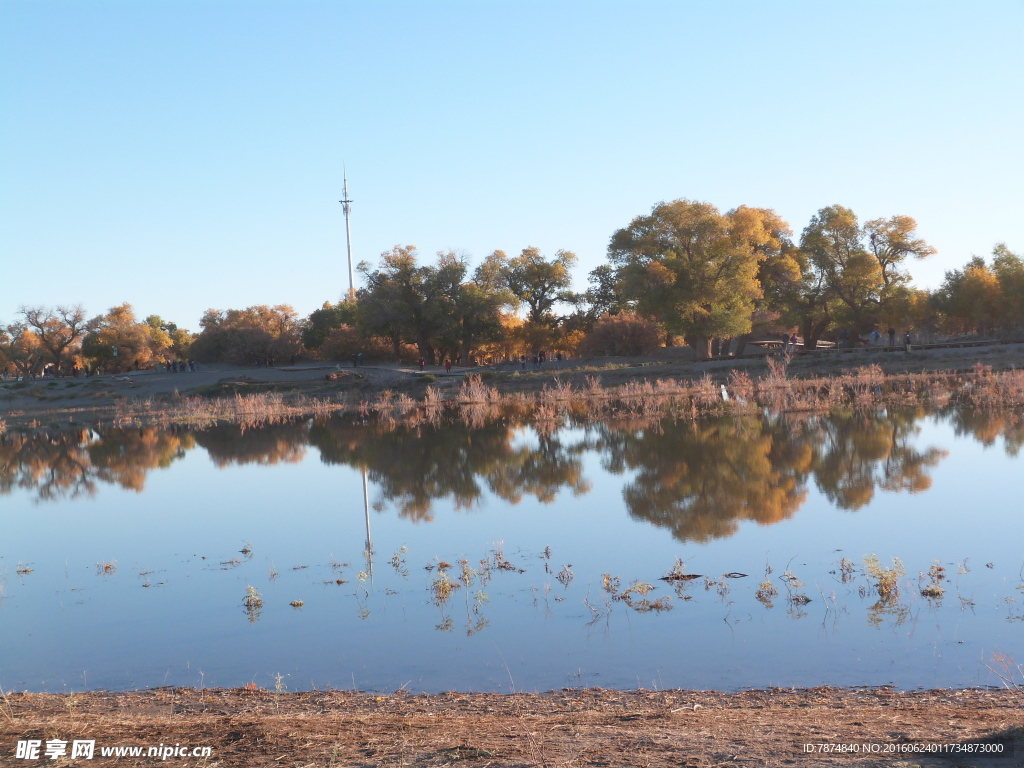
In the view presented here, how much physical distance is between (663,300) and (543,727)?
148 feet

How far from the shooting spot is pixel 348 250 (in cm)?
7838

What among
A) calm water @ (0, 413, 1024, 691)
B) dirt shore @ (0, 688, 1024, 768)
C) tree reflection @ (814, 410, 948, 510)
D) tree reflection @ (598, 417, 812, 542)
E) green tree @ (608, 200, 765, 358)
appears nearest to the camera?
dirt shore @ (0, 688, 1024, 768)

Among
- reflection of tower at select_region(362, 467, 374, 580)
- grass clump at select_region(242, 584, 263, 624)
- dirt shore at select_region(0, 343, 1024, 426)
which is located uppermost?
dirt shore at select_region(0, 343, 1024, 426)

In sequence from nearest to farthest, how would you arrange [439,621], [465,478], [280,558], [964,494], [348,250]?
[439,621], [280,558], [964,494], [465,478], [348,250]

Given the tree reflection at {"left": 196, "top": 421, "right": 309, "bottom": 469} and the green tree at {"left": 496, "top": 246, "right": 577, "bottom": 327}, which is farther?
the green tree at {"left": 496, "top": 246, "right": 577, "bottom": 327}

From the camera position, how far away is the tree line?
162ft

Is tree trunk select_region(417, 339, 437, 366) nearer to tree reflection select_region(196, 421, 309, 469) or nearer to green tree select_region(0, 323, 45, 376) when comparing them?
tree reflection select_region(196, 421, 309, 469)

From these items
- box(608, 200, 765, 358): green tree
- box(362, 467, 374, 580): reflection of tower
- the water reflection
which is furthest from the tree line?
box(362, 467, 374, 580): reflection of tower

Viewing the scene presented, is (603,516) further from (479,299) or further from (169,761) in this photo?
(479,299)

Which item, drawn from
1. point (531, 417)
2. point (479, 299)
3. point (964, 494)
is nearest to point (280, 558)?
point (964, 494)

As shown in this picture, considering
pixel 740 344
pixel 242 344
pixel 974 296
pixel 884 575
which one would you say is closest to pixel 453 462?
pixel 884 575

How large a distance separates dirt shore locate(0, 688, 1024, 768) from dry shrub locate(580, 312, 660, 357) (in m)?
51.0

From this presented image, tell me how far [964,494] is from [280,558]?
33.8 feet

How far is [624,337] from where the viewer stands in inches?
2249
